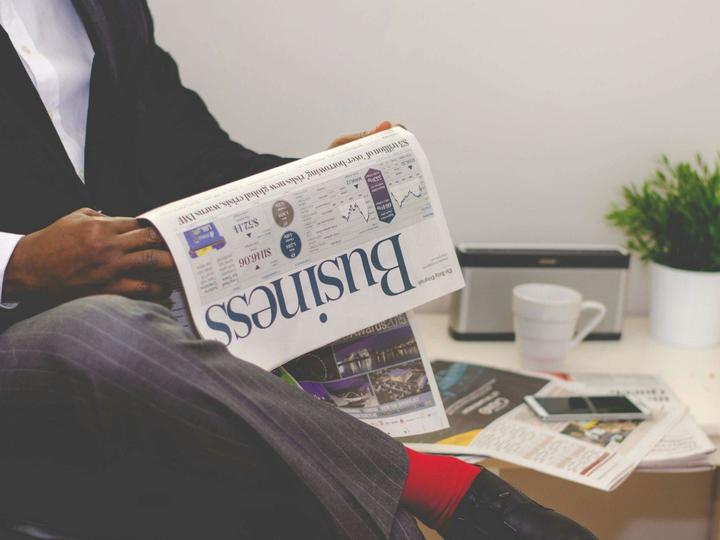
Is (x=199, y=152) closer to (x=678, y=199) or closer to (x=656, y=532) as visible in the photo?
(x=678, y=199)

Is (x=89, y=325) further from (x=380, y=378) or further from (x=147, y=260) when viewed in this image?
(x=380, y=378)

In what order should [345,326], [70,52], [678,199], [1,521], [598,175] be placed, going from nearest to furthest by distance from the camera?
[1,521]
[345,326]
[70,52]
[678,199]
[598,175]

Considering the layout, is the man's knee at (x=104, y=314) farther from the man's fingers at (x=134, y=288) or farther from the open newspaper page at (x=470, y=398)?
the open newspaper page at (x=470, y=398)

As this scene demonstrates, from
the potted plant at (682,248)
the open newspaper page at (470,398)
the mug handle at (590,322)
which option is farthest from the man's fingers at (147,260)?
the potted plant at (682,248)

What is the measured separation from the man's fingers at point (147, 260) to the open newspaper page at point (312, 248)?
0.04ft

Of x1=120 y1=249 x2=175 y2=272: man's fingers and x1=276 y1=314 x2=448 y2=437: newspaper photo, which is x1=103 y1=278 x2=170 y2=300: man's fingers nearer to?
x1=120 y1=249 x2=175 y2=272: man's fingers

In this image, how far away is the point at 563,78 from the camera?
1.39 metres

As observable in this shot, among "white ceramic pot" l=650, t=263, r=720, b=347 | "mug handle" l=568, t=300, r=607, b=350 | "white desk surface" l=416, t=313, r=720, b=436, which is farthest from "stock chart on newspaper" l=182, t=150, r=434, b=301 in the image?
"white ceramic pot" l=650, t=263, r=720, b=347

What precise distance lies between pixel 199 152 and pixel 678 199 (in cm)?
73

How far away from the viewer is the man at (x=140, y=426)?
2.45 feet

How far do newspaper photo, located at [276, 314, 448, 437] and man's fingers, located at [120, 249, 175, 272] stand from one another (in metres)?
0.21

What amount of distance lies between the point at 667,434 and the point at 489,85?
2.04 ft

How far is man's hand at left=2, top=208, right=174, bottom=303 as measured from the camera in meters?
0.81

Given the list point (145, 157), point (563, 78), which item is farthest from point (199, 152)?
point (563, 78)
